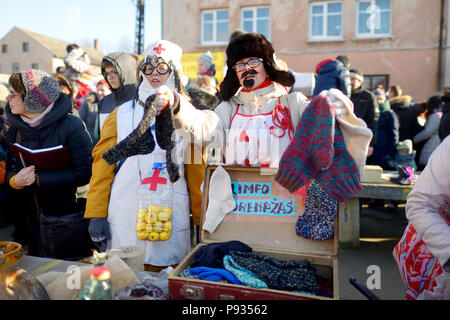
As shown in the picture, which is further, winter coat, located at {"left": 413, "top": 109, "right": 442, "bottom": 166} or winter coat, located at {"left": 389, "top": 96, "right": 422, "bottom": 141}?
winter coat, located at {"left": 389, "top": 96, "right": 422, "bottom": 141}

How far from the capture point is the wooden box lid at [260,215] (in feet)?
A: 5.72

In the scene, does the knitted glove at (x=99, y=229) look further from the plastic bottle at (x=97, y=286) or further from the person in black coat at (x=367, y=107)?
the person in black coat at (x=367, y=107)

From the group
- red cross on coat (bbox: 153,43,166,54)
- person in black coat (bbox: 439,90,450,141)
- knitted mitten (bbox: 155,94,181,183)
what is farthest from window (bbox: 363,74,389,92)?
knitted mitten (bbox: 155,94,181,183)

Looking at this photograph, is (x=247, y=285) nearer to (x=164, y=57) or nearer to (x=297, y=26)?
(x=164, y=57)

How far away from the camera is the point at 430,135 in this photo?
5.30 meters

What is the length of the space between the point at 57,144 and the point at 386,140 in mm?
4376

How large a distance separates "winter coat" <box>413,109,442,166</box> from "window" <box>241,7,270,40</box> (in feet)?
32.7

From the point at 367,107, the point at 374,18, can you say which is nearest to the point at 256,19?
the point at 374,18

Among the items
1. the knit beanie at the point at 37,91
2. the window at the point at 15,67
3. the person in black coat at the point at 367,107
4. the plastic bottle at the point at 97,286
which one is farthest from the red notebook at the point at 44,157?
the window at the point at 15,67

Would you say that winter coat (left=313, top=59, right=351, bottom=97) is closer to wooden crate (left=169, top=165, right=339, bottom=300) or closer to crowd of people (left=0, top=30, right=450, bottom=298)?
crowd of people (left=0, top=30, right=450, bottom=298)

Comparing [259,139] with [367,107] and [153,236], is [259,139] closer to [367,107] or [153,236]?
[153,236]

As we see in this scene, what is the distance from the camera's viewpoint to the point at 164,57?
85.5 inches

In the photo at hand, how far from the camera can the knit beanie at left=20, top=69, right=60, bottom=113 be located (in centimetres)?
238

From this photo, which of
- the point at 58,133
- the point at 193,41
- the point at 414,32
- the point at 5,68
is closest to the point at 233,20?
the point at 193,41
